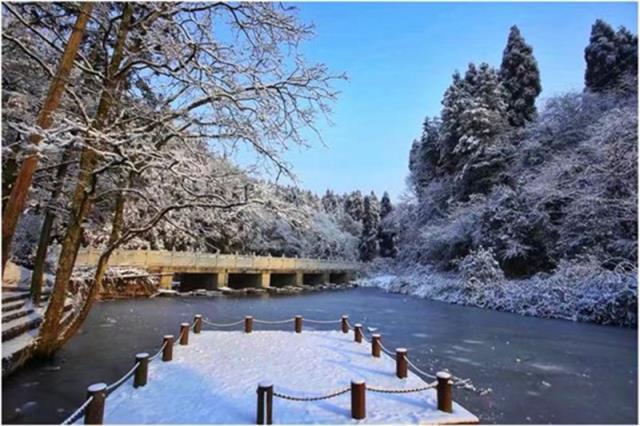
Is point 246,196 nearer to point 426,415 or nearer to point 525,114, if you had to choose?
point 426,415

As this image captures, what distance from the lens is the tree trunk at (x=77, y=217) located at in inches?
280

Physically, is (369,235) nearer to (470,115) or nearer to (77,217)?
(470,115)

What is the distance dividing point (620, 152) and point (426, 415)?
12.5 meters

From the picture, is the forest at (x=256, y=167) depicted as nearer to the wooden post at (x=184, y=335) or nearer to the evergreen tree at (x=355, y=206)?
the wooden post at (x=184, y=335)

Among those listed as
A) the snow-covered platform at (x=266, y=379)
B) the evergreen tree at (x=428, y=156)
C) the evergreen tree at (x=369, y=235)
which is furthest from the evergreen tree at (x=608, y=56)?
the evergreen tree at (x=369, y=235)

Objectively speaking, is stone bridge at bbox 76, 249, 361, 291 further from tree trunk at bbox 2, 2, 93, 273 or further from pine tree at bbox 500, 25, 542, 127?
pine tree at bbox 500, 25, 542, 127

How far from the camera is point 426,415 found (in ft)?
16.4

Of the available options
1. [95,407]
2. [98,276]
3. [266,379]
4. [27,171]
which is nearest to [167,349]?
[98,276]

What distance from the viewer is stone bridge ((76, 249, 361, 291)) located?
19953mm

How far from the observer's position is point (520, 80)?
27.5 m

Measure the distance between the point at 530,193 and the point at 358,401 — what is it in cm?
1718

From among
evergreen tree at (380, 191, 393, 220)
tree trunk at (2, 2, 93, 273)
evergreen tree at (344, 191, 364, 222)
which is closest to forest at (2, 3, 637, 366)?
tree trunk at (2, 2, 93, 273)

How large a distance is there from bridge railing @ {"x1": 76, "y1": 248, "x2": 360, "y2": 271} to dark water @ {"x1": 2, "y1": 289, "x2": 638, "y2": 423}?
10.7ft

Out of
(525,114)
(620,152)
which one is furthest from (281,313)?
(525,114)
